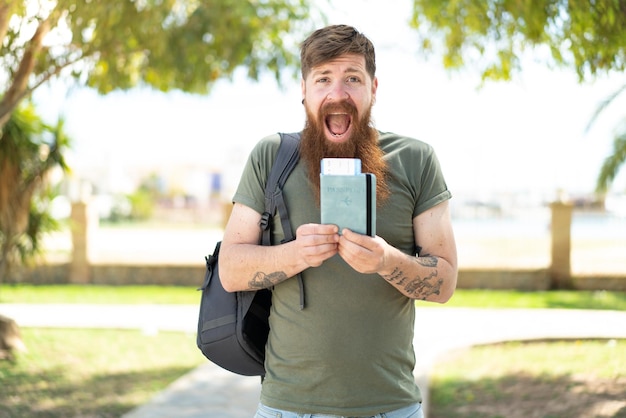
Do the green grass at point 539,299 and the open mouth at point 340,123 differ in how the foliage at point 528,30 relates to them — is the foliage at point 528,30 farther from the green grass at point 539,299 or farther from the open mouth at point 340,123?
the green grass at point 539,299

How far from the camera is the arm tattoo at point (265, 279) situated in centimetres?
221

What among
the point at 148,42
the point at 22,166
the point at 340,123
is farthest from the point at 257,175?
the point at 22,166

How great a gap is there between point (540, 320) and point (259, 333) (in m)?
8.56

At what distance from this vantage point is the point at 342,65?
2.29m

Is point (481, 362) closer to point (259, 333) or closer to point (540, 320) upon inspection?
point (540, 320)

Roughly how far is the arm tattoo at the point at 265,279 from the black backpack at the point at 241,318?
0.10 meters

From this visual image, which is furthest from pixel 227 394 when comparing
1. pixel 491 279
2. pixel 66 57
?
pixel 491 279

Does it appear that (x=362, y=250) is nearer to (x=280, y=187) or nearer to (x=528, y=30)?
(x=280, y=187)

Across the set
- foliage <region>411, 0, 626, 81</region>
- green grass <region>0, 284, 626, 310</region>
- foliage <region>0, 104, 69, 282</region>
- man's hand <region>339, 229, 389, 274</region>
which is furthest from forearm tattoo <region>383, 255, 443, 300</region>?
green grass <region>0, 284, 626, 310</region>

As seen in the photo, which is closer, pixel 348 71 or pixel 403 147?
pixel 348 71

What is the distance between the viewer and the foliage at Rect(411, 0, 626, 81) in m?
5.33

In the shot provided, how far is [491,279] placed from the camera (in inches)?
550

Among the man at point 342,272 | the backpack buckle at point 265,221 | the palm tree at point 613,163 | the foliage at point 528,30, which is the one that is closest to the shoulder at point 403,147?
the man at point 342,272

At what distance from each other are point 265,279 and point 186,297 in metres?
11.2
